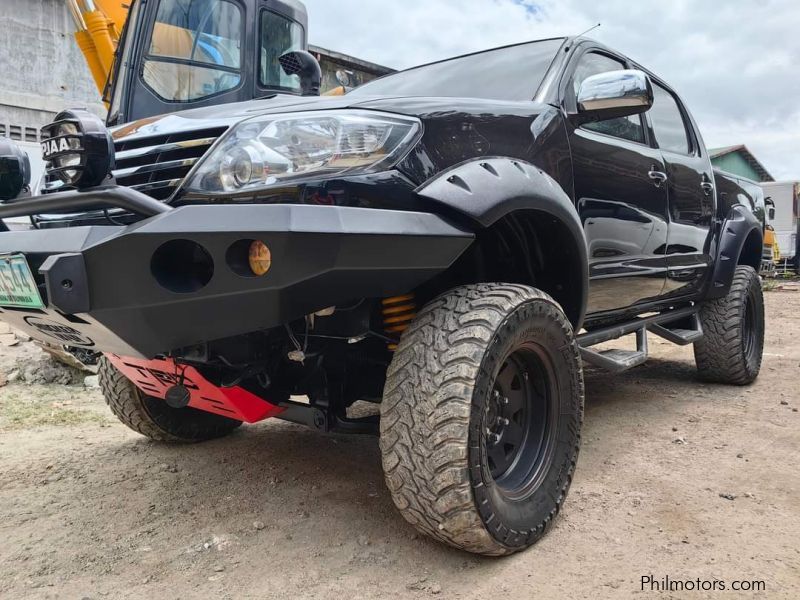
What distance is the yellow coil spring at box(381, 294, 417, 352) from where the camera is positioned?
7.19ft

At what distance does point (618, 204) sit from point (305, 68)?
1.87m

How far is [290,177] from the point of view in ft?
5.57

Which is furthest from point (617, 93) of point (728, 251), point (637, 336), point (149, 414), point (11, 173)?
point (149, 414)

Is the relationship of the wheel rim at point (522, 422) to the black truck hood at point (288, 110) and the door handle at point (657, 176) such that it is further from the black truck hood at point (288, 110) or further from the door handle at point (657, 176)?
the door handle at point (657, 176)

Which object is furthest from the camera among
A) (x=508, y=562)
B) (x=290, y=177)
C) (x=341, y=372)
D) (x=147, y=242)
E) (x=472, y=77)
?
(x=472, y=77)

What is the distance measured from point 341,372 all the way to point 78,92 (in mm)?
11536

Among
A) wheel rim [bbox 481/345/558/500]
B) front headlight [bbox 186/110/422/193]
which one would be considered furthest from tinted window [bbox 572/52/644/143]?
front headlight [bbox 186/110/422/193]

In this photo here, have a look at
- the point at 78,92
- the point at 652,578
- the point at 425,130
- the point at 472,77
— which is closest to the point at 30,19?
the point at 78,92

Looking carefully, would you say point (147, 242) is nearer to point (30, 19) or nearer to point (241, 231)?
point (241, 231)

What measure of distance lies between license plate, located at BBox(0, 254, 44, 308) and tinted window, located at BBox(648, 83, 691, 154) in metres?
3.19

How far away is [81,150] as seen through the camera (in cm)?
157

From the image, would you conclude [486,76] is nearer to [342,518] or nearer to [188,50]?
[342,518]

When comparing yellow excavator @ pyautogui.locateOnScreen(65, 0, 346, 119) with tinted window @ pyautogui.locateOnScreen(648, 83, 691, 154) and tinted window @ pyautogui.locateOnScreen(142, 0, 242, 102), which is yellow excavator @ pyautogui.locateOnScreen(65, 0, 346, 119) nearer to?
tinted window @ pyautogui.locateOnScreen(142, 0, 242, 102)

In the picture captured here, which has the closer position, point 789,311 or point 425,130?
point 425,130
